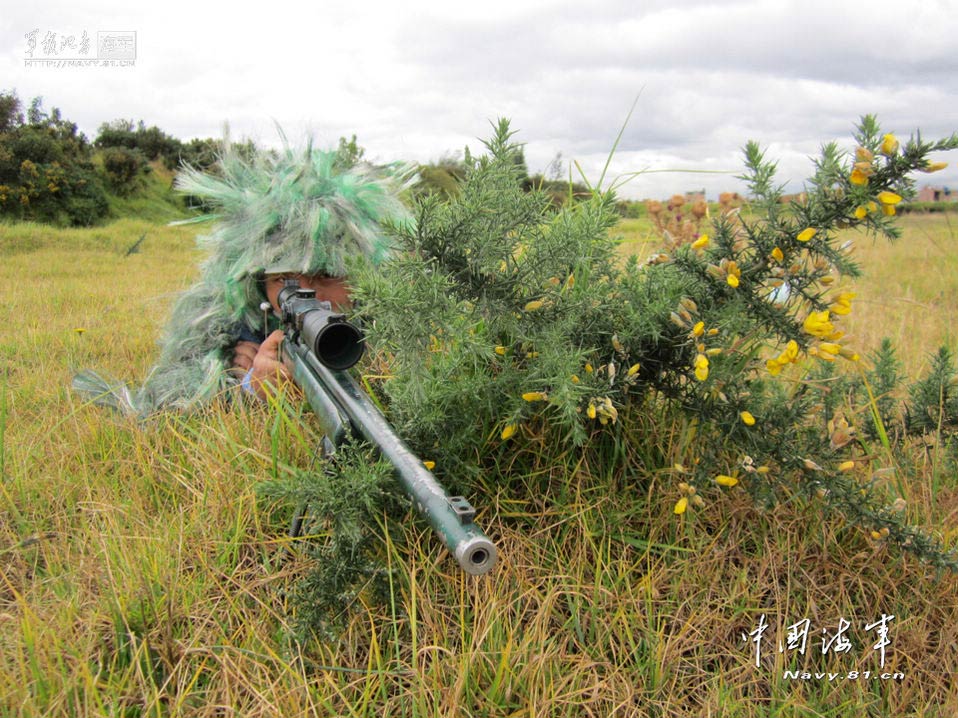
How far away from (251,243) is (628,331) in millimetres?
1877

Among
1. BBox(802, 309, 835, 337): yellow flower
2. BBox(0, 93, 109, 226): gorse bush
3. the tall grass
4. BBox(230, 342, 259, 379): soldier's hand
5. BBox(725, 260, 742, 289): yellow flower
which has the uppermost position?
BBox(0, 93, 109, 226): gorse bush

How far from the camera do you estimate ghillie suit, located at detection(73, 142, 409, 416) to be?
293cm

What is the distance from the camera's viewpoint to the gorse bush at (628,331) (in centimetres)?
151

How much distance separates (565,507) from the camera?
6.23 ft

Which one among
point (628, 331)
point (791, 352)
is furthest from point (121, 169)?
point (791, 352)

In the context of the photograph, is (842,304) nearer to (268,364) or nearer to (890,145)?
(890,145)

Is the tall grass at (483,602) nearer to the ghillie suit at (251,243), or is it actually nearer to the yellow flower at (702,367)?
the yellow flower at (702,367)

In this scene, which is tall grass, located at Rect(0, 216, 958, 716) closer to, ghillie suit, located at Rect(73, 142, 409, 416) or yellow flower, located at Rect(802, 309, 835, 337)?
yellow flower, located at Rect(802, 309, 835, 337)

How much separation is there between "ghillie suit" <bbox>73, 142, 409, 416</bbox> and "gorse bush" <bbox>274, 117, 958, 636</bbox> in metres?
1.13

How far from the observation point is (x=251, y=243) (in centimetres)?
299

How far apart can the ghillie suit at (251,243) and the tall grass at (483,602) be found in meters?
0.75

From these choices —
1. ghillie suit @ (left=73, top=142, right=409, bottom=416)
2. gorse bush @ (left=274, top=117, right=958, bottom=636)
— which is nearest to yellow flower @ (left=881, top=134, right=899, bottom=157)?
gorse bush @ (left=274, top=117, right=958, bottom=636)

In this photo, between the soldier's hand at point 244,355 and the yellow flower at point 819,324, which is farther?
the soldier's hand at point 244,355

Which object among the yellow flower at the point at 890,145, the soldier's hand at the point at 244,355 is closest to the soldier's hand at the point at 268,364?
the soldier's hand at the point at 244,355
